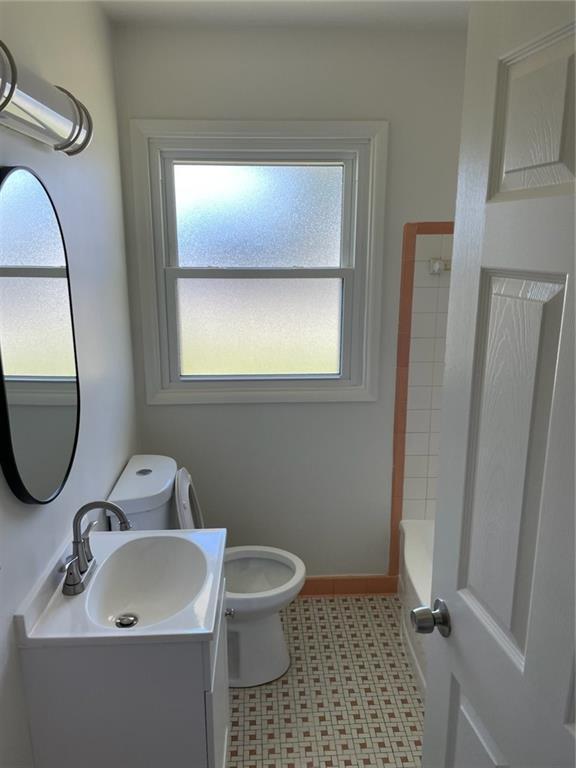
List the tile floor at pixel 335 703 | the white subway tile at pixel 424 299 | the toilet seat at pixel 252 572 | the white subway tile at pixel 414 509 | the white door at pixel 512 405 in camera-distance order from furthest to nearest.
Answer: the white subway tile at pixel 414 509
the white subway tile at pixel 424 299
the toilet seat at pixel 252 572
the tile floor at pixel 335 703
the white door at pixel 512 405

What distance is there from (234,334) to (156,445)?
2.04 ft

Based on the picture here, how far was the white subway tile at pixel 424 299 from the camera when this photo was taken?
245 centimetres

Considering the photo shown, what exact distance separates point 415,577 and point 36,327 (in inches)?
68.7

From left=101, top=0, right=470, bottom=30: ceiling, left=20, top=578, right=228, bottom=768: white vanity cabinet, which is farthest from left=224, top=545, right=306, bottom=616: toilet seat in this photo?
left=101, top=0, right=470, bottom=30: ceiling

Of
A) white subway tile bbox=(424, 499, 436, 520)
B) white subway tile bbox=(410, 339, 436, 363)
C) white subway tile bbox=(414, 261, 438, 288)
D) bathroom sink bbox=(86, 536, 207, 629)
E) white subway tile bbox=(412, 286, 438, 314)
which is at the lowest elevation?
white subway tile bbox=(424, 499, 436, 520)

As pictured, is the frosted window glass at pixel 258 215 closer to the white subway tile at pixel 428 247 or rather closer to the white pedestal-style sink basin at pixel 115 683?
the white subway tile at pixel 428 247

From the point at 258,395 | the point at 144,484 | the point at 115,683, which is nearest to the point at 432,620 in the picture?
the point at 115,683

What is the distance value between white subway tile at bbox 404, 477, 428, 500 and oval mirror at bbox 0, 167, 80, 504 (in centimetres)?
163

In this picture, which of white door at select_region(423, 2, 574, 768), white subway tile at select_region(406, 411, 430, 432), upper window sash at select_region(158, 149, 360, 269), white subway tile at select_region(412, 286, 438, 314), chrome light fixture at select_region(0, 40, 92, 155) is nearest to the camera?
white door at select_region(423, 2, 574, 768)

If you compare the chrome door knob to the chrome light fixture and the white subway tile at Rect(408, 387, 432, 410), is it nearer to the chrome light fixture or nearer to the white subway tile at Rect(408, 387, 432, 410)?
the chrome light fixture

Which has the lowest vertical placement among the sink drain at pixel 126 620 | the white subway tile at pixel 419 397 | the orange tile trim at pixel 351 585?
the orange tile trim at pixel 351 585

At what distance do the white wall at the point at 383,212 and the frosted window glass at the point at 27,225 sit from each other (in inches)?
36.4

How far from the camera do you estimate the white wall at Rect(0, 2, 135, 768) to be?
1227 millimetres

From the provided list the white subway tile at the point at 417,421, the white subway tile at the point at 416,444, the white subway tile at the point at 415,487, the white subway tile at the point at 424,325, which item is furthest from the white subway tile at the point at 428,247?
the white subway tile at the point at 415,487
